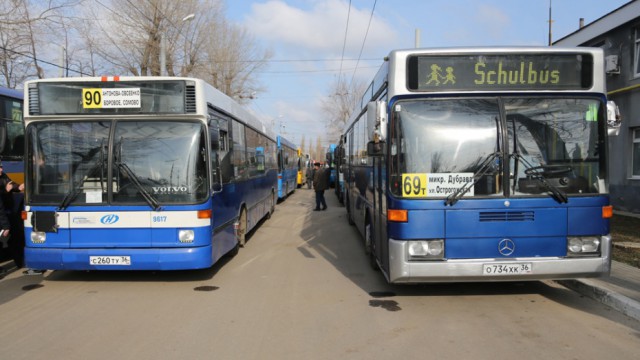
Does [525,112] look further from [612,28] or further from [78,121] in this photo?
[612,28]

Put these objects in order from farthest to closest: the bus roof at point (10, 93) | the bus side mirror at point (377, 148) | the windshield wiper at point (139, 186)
→ the bus roof at point (10, 93), the windshield wiper at point (139, 186), the bus side mirror at point (377, 148)

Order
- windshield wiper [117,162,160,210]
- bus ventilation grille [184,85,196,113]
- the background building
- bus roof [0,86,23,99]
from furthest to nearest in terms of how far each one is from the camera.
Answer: the background building
bus roof [0,86,23,99]
bus ventilation grille [184,85,196,113]
windshield wiper [117,162,160,210]

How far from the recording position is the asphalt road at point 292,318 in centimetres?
437

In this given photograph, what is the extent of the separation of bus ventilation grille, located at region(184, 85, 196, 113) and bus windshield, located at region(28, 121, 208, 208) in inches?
8.1

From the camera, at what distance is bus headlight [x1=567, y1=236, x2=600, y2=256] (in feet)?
17.8

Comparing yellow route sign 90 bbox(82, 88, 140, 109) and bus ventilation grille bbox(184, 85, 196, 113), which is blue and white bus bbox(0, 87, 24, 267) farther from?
bus ventilation grille bbox(184, 85, 196, 113)

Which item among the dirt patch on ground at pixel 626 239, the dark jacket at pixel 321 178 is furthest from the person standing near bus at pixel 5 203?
the dark jacket at pixel 321 178

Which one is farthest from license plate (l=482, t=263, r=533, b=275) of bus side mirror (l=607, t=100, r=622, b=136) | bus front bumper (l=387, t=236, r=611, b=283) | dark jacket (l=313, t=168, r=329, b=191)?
dark jacket (l=313, t=168, r=329, b=191)

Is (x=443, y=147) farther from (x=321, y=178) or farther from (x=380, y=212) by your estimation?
(x=321, y=178)

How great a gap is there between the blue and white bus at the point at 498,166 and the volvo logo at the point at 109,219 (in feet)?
12.2

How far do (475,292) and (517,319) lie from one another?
3.48ft

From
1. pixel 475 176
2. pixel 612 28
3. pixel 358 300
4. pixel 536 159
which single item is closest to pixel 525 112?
pixel 536 159

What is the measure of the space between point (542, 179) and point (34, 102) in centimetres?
669

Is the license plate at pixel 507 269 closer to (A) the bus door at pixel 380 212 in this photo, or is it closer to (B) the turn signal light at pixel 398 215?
(B) the turn signal light at pixel 398 215
